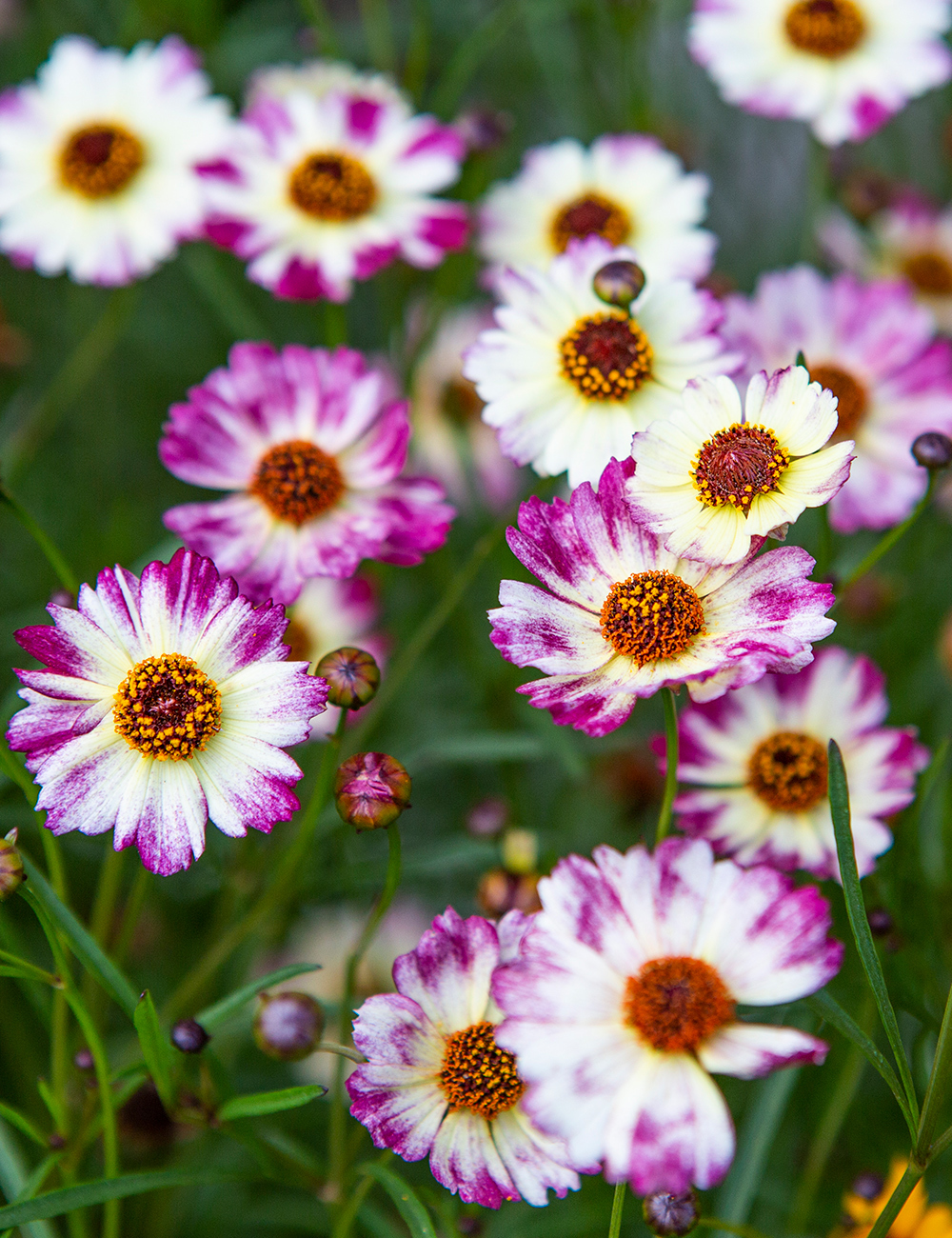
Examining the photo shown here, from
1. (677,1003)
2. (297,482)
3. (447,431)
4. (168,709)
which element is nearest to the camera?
(677,1003)

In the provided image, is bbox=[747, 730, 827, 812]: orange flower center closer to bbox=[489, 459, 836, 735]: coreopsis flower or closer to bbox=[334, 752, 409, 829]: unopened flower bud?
bbox=[489, 459, 836, 735]: coreopsis flower

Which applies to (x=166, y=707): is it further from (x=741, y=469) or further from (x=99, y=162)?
(x=99, y=162)

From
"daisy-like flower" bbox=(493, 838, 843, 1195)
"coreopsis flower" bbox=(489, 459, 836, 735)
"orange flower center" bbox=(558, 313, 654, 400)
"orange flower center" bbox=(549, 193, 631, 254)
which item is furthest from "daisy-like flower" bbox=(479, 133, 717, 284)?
"daisy-like flower" bbox=(493, 838, 843, 1195)

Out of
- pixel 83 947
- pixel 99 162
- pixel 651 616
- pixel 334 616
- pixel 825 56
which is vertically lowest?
pixel 83 947

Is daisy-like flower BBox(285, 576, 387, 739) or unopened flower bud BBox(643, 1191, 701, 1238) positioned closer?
unopened flower bud BBox(643, 1191, 701, 1238)

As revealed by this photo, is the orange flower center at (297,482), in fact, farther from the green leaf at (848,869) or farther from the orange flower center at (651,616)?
the green leaf at (848,869)

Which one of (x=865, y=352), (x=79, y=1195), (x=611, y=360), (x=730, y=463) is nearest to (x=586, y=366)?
(x=611, y=360)
